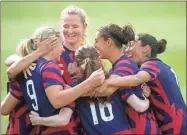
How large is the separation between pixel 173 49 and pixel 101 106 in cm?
686

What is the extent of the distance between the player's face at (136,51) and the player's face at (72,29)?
17.6 inches

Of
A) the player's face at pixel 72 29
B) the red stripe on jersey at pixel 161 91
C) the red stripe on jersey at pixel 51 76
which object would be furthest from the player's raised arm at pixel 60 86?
the player's face at pixel 72 29

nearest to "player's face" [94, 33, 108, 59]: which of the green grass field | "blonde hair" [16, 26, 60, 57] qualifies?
"blonde hair" [16, 26, 60, 57]

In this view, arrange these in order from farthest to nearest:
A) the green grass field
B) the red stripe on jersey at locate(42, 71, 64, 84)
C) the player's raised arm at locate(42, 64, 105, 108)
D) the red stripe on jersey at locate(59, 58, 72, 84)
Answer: the green grass field, the red stripe on jersey at locate(59, 58, 72, 84), the red stripe on jersey at locate(42, 71, 64, 84), the player's raised arm at locate(42, 64, 105, 108)

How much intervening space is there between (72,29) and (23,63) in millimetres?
774

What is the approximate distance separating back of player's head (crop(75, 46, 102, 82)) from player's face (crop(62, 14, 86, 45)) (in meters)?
0.68

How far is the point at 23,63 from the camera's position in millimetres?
3643

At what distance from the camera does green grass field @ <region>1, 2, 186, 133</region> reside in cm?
1036

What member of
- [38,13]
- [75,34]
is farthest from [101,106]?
[38,13]

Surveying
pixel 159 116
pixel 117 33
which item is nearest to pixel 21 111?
pixel 117 33

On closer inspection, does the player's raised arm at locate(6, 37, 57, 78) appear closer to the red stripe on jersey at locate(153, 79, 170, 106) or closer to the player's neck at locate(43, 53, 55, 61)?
the player's neck at locate(43, 53, 55, 61)

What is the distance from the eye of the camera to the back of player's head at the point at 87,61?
356cm

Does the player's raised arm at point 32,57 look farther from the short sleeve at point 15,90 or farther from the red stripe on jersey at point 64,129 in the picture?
the red stripe on jersey at point 64,129

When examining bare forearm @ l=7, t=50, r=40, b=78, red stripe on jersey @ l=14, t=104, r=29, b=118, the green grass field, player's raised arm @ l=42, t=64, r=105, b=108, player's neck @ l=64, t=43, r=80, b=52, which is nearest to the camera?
player's raised arm @ l=42, t=64, r=105, b=108
